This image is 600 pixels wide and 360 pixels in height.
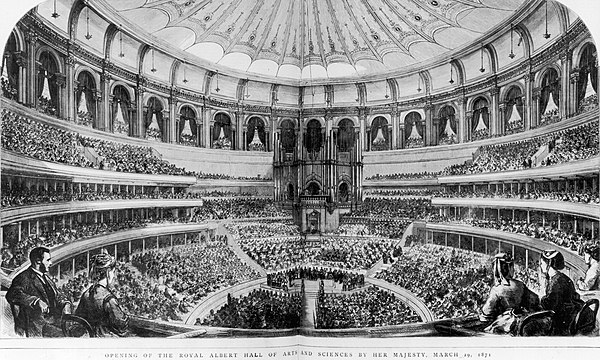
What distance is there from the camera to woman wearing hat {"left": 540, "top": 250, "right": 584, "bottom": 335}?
700 cm

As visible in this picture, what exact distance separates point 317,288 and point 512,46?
5293mm

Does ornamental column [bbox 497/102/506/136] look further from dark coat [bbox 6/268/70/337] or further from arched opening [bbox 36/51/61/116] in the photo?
dark coat [bbox 6/268/70/337]

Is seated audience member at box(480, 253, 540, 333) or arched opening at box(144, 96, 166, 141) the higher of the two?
arched opening at box(144, 96, 166, 141)

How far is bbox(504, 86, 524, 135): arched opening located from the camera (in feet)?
25.1

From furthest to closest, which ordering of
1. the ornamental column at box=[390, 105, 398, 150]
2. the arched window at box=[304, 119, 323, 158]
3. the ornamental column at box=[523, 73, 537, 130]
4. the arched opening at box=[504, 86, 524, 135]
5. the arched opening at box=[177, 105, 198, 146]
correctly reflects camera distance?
1. the arched window at box=[304, 119, 323, 158]
2. the ornamental column at box=[390, 105, 398, 150]
3. the arched opening at box=[177, 105, 198, 146]
4. the arched opening at box=[504, 86, 524, 135]
5. the ornamental column at box=[523, 73, 537, 130]

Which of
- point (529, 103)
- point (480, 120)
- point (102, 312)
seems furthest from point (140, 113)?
point (529, 103)

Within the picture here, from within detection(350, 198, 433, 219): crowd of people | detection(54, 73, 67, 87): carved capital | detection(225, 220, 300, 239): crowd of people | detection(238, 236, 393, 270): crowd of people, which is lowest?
detection(238, 236, 393, 270): crowd of people

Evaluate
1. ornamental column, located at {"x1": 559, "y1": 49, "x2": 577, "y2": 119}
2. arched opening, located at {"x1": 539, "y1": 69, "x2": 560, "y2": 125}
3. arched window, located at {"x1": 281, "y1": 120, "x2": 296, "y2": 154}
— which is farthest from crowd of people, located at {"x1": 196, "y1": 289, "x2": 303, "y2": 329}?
ornamental column, located at {"x1": 559, "y1": 49, "x2": 577, "y2": 119}

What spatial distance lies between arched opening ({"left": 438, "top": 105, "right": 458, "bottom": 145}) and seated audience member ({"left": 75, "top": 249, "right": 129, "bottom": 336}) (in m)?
5.95

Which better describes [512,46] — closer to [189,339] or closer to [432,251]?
[432,251]

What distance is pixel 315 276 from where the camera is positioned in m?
8.83

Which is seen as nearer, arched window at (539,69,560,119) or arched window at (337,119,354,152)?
arched window at (539,69,560,119)

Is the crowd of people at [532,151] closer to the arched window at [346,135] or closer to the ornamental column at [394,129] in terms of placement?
the ornamental column at [394,129]

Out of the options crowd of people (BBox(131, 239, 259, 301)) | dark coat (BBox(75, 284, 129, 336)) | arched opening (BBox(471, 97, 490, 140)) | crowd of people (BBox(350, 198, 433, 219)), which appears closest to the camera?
dark coat (BBox(75, 284, 129, 336))
